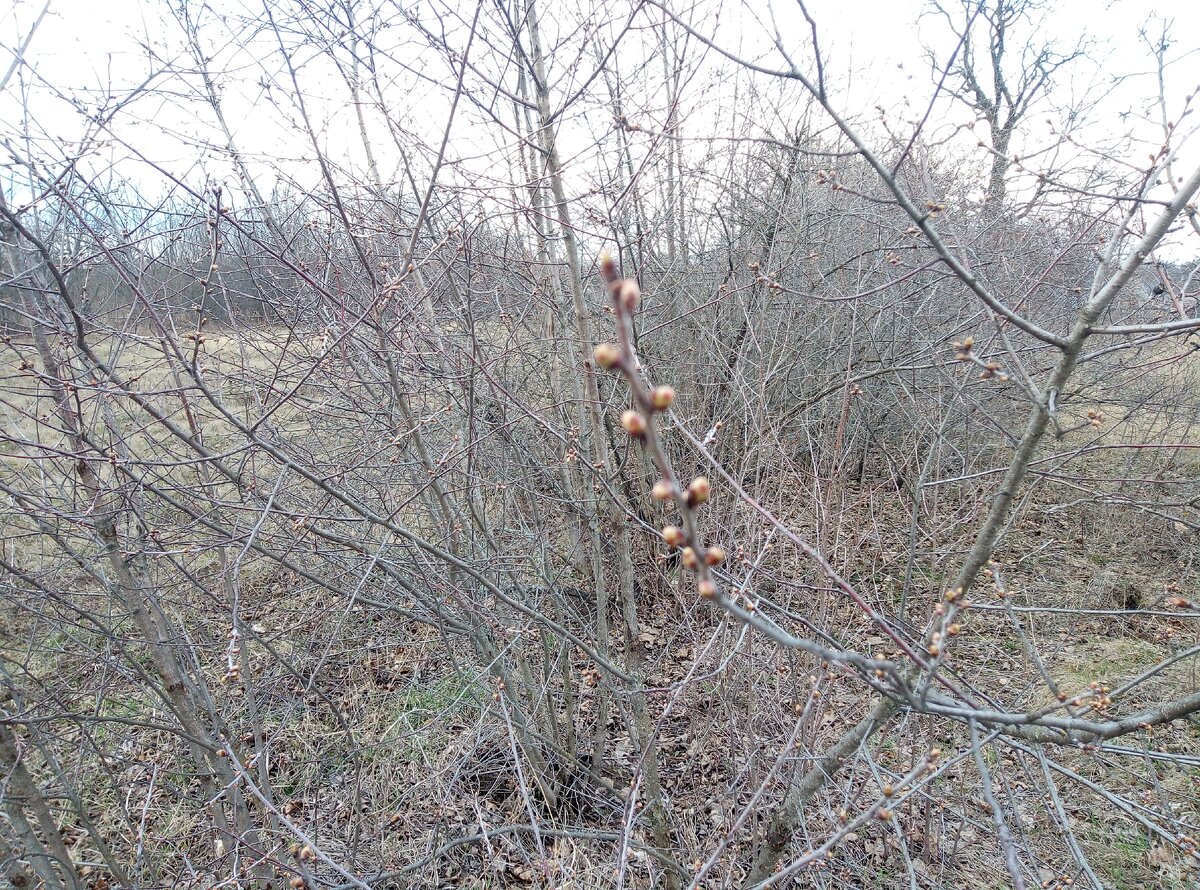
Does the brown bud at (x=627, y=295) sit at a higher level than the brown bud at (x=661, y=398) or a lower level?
higher

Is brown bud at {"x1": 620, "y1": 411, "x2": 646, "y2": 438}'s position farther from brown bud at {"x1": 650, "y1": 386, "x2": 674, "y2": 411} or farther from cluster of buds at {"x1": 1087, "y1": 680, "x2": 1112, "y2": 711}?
cluster of buds at {"x1": 1087, "y1": 680, "x2": 1112, "y2": 711}

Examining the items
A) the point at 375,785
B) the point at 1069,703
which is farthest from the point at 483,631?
the point at 1069,703

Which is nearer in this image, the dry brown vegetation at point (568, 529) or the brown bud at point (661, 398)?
the brown bud at point (661, 398)

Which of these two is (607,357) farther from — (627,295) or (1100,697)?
(1100,697)

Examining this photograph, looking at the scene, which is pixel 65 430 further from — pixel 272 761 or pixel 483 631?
pixel 272 761

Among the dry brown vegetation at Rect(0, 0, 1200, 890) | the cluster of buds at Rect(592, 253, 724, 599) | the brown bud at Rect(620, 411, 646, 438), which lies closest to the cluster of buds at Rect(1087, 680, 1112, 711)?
the dry brown vegetation at Rect(0, 0, 1200, 890)

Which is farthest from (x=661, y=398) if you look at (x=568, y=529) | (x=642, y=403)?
(x=568, y=529)

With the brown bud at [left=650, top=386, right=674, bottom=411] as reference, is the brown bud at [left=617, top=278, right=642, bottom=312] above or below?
above

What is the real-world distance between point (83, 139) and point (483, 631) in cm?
257

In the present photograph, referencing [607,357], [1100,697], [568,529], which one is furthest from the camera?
A: [568,529]

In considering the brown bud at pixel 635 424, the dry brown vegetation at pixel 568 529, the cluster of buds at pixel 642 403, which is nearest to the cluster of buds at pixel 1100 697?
the dry brown vegetation at pixel 568 529

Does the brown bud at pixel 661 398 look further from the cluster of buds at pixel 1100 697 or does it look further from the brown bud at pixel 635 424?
the cluster of buds at pixel 1100 697

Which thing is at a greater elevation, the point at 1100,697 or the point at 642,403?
the point at 642,403

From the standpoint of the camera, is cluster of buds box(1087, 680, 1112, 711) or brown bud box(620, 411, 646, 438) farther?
cluster of buds box(1087, 680, 1112, 711)
